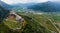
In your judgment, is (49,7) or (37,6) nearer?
(37,6)

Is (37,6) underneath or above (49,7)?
above

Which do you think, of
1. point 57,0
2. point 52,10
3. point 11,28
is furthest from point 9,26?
point 52,10

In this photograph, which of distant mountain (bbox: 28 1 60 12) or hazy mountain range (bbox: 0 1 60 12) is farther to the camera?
distant mountain (bbox: 28 1 60 12)

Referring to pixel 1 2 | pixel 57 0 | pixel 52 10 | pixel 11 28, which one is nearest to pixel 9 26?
pixel 11 28

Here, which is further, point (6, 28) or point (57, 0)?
point (57, 0)

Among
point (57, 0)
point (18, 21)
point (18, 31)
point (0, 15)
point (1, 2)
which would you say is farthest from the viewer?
point (57, 0)

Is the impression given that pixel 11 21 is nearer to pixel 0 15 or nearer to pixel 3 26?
pixel 3 26

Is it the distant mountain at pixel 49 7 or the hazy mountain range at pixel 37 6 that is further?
the distant mountain at pixel 49 7

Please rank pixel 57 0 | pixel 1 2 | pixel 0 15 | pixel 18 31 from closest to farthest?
pixel 18 31 → pixel 0 15 → pixel 1 2 → pixel 57 0

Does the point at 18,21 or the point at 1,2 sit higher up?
the point at 1,2
